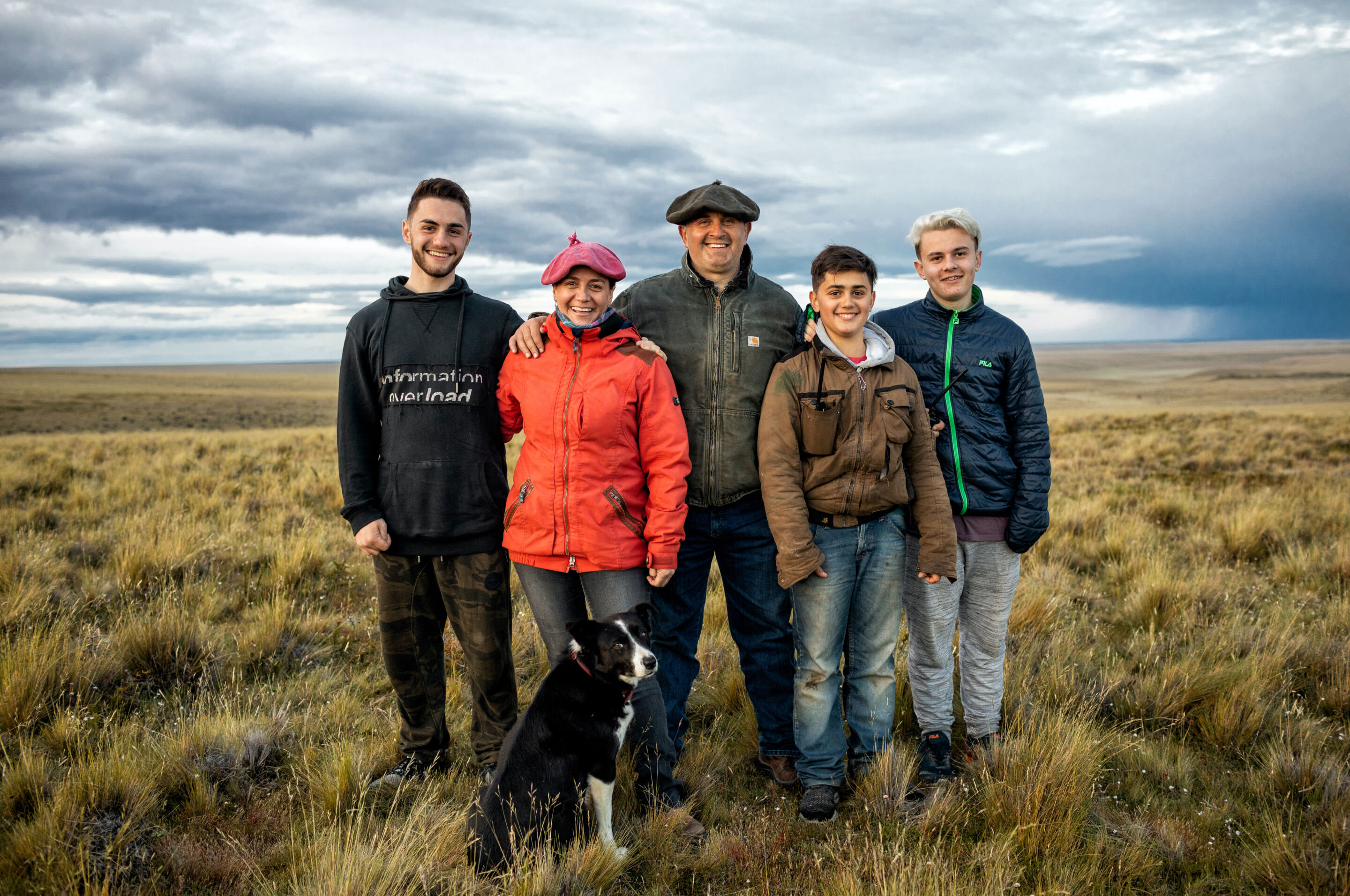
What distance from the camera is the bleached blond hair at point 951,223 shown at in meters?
3.73

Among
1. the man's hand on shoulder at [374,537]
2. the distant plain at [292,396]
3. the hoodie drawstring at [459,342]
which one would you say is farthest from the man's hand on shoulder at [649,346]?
the distant plain at [292,396]

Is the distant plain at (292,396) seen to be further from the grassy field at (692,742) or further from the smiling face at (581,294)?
the smiling face at (581,294)

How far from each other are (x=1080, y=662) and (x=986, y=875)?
2925mm

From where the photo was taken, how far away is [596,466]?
336cm

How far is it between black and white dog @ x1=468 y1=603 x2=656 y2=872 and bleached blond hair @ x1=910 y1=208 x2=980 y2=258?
8.22ft

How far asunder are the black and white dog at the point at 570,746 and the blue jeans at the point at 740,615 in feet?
2.00

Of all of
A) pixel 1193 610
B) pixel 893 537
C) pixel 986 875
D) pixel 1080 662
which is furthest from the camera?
pixel 1193 610

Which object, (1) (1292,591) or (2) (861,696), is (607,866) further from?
(1) (1292,591)

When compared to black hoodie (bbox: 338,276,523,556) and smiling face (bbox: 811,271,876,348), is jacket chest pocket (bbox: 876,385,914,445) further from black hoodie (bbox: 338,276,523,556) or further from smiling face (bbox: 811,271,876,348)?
black hoodie (bbox: 338,276,523,556)

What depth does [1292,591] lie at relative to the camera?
671 cm

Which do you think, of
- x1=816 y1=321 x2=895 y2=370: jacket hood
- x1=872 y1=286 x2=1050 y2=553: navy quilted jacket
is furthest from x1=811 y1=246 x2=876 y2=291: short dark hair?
x1=872 y1=286 x2=1050 y2=553: navy quilted jacket

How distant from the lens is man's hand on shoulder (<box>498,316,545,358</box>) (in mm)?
3490

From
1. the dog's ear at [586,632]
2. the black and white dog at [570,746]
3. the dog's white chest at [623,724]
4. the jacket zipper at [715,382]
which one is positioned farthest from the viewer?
the jacket zipper at [715,382]

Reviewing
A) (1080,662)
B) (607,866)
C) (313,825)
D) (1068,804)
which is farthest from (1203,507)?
(313,825)
